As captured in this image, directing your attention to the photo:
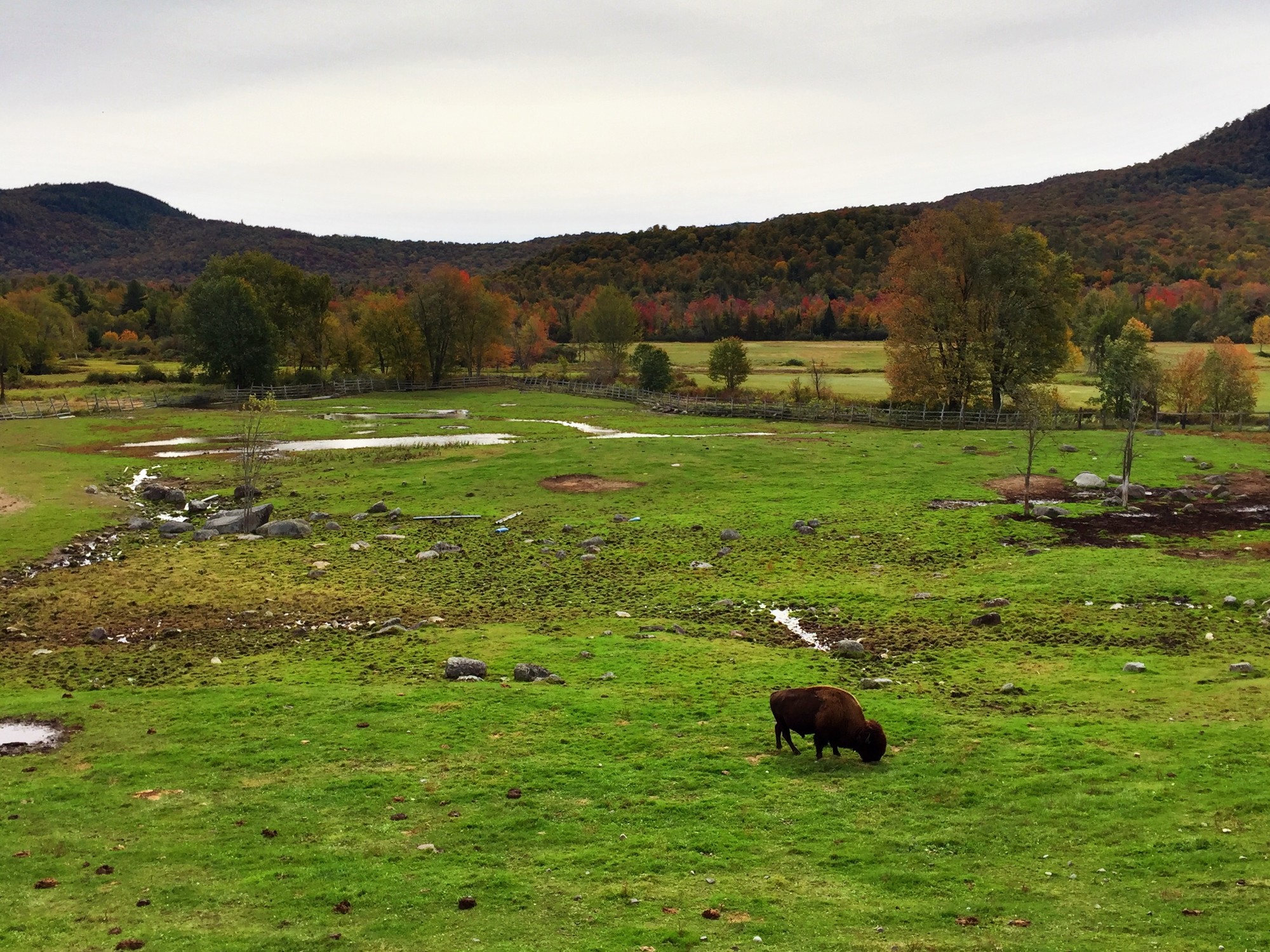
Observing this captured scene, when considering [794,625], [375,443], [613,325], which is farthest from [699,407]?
[794,625]

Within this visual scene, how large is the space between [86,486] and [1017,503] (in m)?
42.0

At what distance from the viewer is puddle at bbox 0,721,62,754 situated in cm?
1642

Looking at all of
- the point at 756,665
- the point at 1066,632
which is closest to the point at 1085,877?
the point at 756,665

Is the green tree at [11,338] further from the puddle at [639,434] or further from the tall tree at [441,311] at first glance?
the puddle at [639,434]

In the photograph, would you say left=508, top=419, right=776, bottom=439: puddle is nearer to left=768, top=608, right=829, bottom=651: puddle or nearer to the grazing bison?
left=768, top=608, right=829, bottom=651: puddle

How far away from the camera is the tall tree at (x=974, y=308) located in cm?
6594

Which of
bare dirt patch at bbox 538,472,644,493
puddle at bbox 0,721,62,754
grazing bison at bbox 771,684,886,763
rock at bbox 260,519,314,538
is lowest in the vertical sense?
puddle at bbox 0,721,62,754

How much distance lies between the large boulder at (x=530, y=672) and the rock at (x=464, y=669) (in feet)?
2.35

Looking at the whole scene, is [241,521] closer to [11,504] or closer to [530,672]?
[11,504]

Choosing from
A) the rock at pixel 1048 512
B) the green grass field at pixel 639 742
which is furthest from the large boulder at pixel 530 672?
the rock at pixel 1048 512

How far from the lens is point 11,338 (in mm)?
91812

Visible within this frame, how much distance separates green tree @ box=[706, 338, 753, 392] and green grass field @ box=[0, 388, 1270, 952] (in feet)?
186

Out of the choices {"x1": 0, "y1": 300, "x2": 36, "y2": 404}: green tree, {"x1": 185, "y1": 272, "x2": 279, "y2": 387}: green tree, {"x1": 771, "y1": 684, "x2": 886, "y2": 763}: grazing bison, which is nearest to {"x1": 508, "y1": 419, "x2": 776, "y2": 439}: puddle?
{"x1": 185, "y1": 272, "x2": 279, "y2": 387}: green tree

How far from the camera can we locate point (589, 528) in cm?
3534
